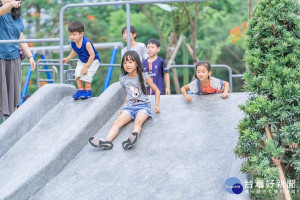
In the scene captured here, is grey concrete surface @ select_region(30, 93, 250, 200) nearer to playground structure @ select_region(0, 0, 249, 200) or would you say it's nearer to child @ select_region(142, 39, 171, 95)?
playground structure @ select_region(0, 0, 249, 200)

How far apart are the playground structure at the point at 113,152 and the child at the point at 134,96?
0.35 ft

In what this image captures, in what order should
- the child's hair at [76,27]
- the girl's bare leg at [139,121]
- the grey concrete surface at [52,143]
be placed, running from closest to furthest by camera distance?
the grey concrete surface at [52,143]
the girl's bare leg at [139,121]
the child's hair at [76,27]

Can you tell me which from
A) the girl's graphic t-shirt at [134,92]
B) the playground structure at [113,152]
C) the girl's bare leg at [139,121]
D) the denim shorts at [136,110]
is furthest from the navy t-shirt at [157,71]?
the girl's bare leg at [139,121]

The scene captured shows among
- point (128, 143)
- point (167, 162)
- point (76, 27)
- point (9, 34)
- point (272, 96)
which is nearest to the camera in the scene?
point (272, 96)

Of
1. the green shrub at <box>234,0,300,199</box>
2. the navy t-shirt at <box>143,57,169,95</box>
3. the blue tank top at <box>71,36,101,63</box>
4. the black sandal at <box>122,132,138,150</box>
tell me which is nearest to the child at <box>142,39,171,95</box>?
the navy t-shirt at <box>143,57,169,95</box>

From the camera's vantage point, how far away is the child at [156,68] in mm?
7672

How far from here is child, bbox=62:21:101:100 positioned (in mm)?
6801

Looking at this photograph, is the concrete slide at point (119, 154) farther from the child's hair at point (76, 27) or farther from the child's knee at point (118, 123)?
the child's hair at point (76, 27)

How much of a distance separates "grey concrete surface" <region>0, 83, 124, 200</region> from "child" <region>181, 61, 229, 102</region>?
828 mm

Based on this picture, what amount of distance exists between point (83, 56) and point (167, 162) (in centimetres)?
212

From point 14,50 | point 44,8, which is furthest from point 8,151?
point 44,8

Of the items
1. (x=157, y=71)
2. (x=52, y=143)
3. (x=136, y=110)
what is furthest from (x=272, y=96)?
(x=157, y=71)

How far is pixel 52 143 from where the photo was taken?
6090mm

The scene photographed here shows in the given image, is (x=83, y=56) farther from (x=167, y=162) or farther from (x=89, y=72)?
(x=167, y=162)
